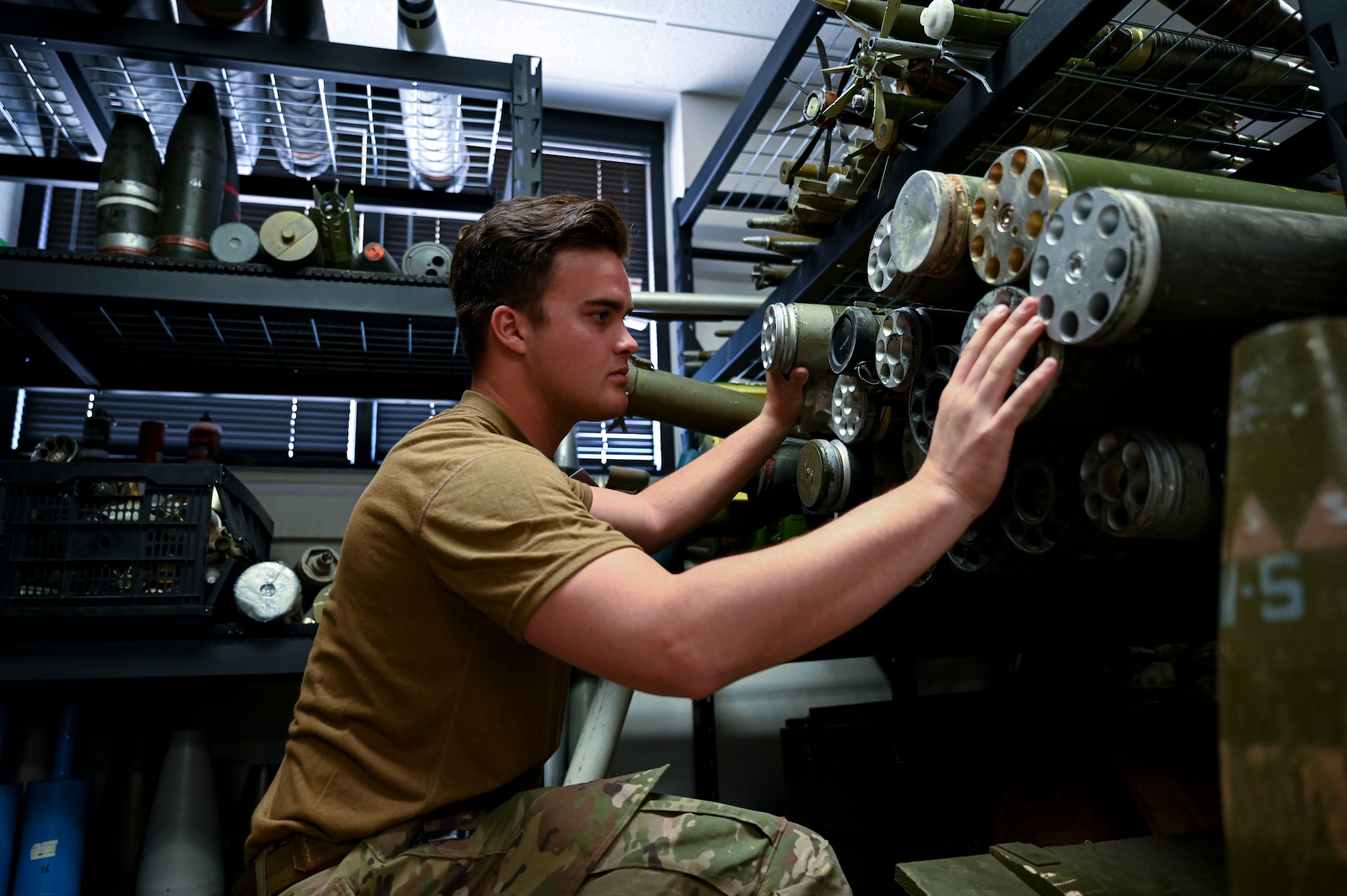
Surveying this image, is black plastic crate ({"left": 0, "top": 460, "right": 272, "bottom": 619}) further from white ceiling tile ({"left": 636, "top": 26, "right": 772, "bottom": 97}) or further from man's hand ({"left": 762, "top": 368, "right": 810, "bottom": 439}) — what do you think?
white ceiling tile ({"left": 636, "top": 26, "right": 772, "bottom": 97})

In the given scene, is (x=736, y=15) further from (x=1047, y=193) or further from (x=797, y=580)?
(x=797, y=580)

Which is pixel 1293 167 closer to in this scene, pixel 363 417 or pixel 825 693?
pixel 825 693

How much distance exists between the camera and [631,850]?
2.88 feet

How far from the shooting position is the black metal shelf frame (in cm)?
175

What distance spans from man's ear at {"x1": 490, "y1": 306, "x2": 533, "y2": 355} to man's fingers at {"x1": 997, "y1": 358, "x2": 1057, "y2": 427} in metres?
0.64

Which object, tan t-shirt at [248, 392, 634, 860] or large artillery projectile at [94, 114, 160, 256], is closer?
tan t-shirt at [248, 392, 634, 860]

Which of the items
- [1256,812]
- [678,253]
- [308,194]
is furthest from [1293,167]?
[308,194]

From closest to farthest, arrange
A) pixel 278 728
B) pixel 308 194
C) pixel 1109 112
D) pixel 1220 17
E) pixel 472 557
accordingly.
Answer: pixel 472 557, pixel 1220 17, pixel 1109 112, pixel 278 728, pixel 308 194

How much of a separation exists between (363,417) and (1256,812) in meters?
2.57

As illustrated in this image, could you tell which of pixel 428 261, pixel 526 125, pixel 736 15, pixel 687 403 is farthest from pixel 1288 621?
pixel 736 15

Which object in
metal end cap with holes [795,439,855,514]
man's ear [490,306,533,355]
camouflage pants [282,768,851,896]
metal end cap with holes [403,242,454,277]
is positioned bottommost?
camouflage pants [282,768,851,896]

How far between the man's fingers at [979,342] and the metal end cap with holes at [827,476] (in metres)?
0.33

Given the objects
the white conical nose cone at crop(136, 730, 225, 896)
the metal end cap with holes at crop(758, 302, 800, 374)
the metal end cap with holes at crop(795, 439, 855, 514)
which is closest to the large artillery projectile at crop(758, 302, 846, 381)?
the metal end cap with holes at crop(758, 302, 800, 374)

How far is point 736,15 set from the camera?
2629 mm
